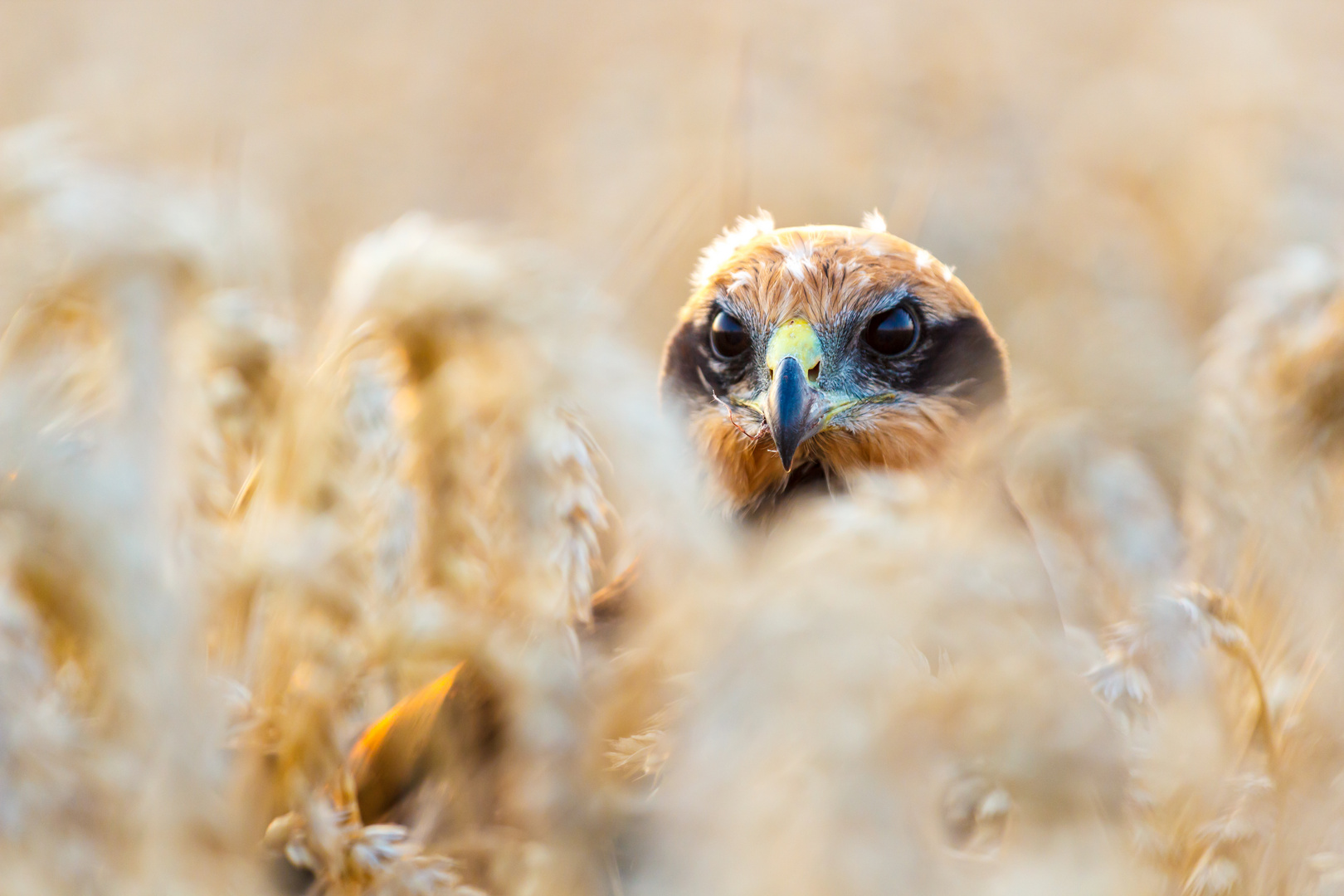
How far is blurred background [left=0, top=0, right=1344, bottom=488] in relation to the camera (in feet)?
11.6

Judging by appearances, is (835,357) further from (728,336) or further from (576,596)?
(576,596)

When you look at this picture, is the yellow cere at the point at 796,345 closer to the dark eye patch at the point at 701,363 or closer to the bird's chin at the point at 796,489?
the dark eye patch at the point at 701,363

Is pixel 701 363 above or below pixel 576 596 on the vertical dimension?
below

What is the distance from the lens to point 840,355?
263cm

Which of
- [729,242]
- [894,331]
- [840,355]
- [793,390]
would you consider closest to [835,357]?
[840,355]

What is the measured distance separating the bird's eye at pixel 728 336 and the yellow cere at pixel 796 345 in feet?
0.33

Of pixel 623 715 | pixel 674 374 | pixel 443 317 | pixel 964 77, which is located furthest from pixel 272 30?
pixel 623 715

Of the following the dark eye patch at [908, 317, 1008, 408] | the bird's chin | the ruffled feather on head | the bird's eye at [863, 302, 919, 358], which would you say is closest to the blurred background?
the ruffled feather on head

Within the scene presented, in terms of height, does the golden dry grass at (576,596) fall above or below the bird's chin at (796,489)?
above

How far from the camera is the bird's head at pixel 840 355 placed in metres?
2.59

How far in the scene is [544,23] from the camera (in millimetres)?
9172

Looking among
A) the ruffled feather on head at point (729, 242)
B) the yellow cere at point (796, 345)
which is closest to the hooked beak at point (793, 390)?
the yellow cere at point (796, 345)

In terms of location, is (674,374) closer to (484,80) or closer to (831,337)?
(831,337)

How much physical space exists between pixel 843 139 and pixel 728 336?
2.74m
